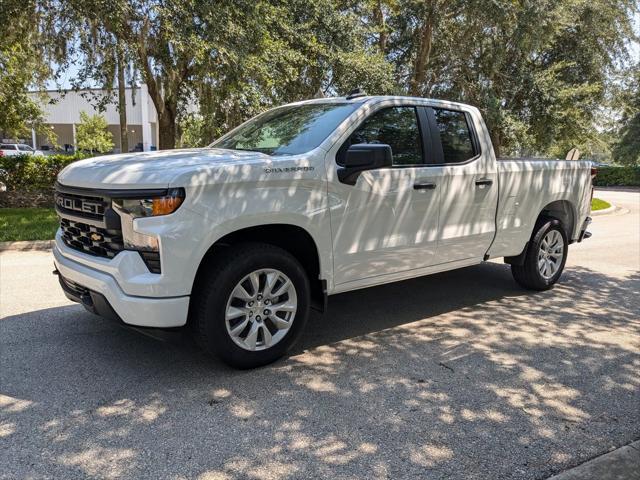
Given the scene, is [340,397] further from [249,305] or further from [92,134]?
[92,134]

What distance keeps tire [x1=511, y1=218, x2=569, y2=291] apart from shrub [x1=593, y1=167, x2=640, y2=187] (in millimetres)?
36227

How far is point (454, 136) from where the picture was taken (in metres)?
5.24

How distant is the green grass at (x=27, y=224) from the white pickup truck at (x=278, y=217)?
18.9ft

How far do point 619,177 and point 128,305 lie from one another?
42.3m

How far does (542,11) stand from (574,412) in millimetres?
15695

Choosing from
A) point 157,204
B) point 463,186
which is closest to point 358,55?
point 463,186

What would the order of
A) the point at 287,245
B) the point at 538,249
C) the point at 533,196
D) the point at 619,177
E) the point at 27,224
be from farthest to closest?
the point at 619,177
the point at 27,224
the point at 538,249
the point at 533,196
the point at 287,245

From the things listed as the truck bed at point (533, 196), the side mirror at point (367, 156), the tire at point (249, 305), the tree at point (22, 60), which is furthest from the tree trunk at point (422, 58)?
the tire at point (249, 305)

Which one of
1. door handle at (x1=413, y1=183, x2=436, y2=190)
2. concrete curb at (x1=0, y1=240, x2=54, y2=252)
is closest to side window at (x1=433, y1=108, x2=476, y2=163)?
door handle at (x1=413, y1=183, x2=436, y2=190)

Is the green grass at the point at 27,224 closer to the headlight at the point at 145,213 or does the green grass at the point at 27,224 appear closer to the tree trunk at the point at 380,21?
the headlight at the point at 145,213

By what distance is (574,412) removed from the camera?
136 inches

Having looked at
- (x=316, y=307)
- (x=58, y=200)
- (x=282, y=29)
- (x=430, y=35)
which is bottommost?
(x=316, y=307)

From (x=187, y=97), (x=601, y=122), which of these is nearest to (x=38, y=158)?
(x=187, y=97)

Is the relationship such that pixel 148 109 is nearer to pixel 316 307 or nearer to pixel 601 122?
pixel 601 122
